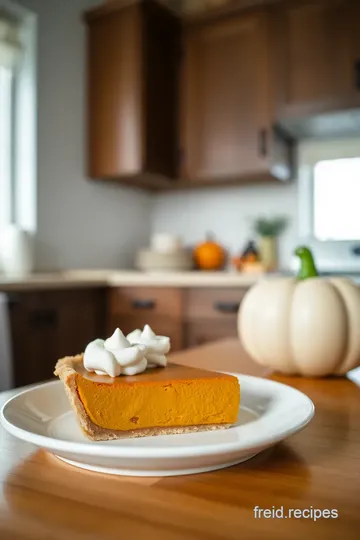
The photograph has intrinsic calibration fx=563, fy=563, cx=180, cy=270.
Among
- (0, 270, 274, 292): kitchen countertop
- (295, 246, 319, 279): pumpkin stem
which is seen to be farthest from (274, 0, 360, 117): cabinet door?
(295, 246, 319, 279): pumpkin stem

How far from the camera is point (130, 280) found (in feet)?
8.71

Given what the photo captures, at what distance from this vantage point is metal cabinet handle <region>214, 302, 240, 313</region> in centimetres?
246

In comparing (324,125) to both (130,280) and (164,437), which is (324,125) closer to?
(130,280)

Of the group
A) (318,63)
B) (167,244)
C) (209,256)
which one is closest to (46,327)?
(167,244)

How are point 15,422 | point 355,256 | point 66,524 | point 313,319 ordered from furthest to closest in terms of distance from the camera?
point 355,256 → point 313,319 → point 15,422 → point 66,524

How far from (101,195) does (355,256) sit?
1413 millimetres

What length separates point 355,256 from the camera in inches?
104

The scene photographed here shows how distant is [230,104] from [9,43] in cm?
110

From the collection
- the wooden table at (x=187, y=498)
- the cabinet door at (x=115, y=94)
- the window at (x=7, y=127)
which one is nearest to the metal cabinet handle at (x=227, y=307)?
the cabinet door at (x=115, y=94)

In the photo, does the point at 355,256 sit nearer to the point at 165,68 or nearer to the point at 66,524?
the point at 165,68

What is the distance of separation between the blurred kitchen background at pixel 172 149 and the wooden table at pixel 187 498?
1.88 m

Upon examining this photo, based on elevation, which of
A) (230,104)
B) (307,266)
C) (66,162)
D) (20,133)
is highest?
(230,104)

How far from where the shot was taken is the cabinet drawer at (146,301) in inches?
103

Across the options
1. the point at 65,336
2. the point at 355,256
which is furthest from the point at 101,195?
the point at 355,256
